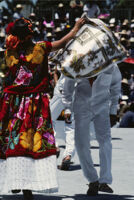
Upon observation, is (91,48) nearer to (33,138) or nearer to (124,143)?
(33,138)

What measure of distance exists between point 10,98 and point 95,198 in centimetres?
129

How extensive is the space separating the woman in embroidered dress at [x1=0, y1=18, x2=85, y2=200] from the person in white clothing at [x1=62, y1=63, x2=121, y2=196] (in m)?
0.44

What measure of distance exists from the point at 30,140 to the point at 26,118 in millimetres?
200

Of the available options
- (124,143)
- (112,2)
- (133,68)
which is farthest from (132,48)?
(112,2)

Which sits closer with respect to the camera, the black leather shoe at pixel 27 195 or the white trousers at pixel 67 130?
the black leather shoe at pixel 27 195

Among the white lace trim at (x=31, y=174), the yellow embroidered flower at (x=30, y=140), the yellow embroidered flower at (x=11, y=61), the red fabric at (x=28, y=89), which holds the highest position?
the yellow embroidered flower at (x=11, y=61)

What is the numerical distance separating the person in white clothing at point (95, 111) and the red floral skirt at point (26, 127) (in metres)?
0.44

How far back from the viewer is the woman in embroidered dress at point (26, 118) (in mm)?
5488

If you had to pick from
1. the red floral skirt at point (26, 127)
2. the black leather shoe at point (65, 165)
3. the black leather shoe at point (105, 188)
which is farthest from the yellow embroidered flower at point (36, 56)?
the black leather shoe at point (65, 165)

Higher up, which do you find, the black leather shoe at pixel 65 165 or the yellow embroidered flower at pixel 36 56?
the yellow embroidered flower at pixel 36 56

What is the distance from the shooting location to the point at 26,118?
18.2ft

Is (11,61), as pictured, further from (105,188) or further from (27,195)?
(105,188)

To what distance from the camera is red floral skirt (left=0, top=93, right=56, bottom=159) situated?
552cm

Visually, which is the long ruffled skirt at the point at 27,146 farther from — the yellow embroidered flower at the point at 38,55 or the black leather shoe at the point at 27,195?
the yellow embroidered flower at the point at 38,55
